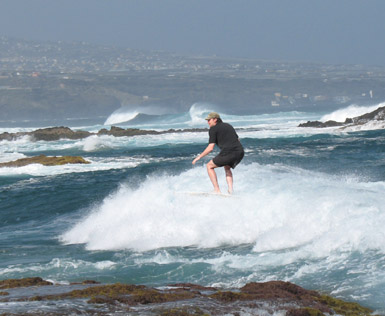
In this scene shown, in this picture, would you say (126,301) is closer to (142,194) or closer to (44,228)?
(142,194)

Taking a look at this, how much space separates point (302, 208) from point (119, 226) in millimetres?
3244

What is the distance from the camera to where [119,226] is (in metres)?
12.2

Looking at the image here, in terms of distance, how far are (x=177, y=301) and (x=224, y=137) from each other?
4918mm

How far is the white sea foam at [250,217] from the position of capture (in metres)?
9.61

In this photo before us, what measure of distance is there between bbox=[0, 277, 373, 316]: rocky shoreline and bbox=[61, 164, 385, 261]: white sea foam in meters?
1.91

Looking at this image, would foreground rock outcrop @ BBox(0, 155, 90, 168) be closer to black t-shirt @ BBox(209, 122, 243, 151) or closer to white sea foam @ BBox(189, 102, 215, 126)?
black t-shirt @ BBox(209, 122, 243, 151)

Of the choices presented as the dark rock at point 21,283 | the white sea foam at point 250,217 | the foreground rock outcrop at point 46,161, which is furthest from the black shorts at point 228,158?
the foreground rock outcrop at point 46,161

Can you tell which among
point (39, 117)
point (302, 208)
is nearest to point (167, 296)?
point (302, 208)

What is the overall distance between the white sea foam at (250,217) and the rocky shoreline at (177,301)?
191 centimetres

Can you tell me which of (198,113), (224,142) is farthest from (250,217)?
(198,113)

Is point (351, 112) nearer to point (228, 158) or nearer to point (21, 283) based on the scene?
point (228, 158)

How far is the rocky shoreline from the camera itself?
260 inches

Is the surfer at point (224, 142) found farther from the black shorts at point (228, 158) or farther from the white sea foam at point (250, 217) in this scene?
the white sea foam at point (250, 217)

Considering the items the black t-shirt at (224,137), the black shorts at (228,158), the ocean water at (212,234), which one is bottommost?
the ocean water at (212,234)
